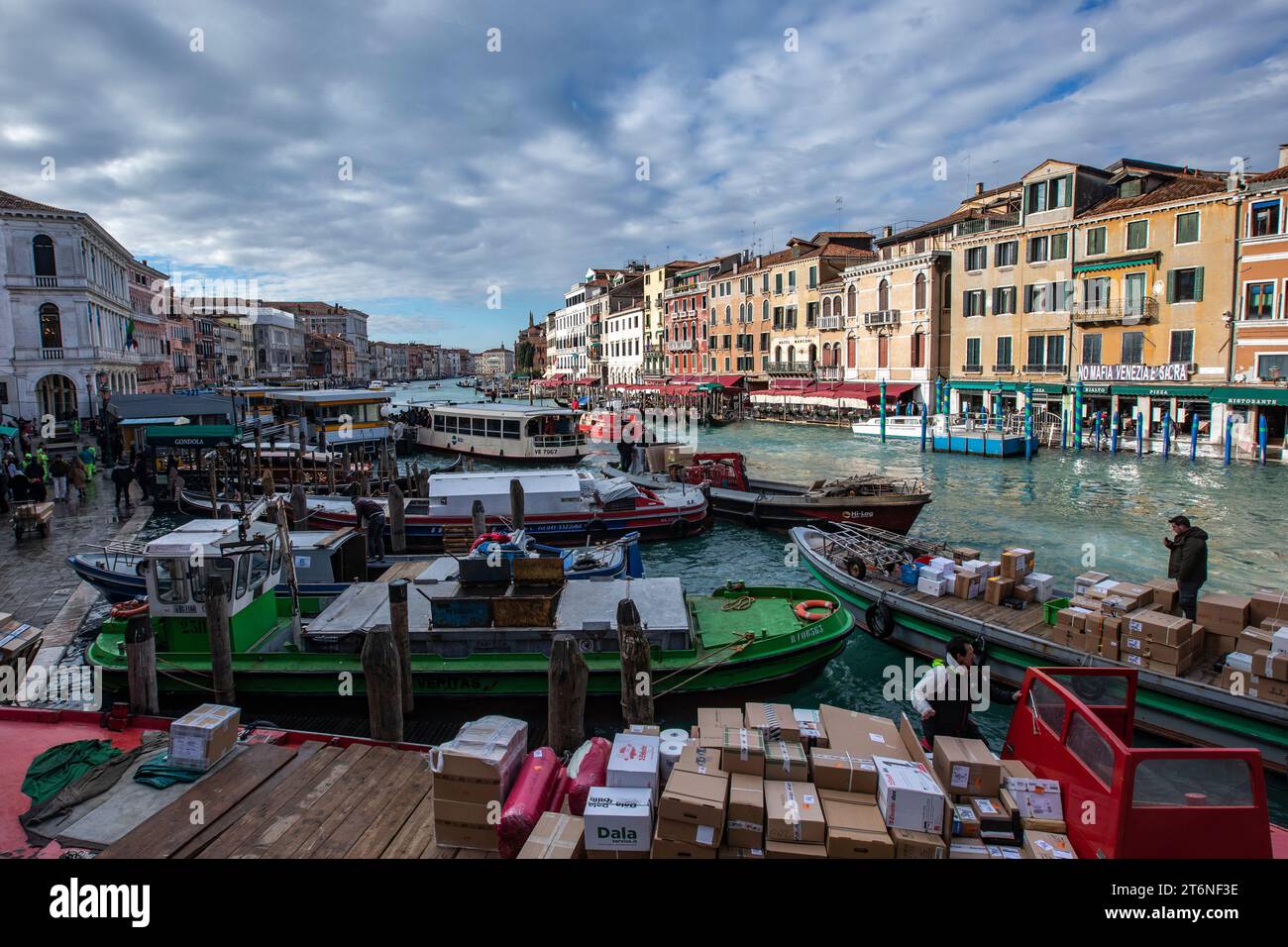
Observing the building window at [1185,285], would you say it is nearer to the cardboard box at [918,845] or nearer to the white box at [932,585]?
the white box at [932,585]

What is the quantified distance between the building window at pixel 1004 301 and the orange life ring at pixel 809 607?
123 ft

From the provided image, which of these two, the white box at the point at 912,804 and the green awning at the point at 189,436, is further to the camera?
the green awning at the point at 189,436

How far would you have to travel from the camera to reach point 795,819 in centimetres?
491

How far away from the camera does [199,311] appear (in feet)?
287

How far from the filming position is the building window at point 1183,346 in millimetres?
35500

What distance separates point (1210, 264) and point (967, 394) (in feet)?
48.2

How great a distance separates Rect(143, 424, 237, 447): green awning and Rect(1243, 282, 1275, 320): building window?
40.8 metres

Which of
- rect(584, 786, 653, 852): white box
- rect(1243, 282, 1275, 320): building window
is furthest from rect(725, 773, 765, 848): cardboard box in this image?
rect(1243, 282, 1275, 320): building window

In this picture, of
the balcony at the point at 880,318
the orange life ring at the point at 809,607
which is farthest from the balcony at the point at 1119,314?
the orange life ring at the point at 809,607

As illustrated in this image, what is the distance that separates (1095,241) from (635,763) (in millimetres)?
42619

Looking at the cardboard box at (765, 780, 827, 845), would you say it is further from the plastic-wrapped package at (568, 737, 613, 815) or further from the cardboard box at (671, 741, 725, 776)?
the plastic-wrapped package at (568, 737, 613, 815)

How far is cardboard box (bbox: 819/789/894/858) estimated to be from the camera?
15.6 feet
